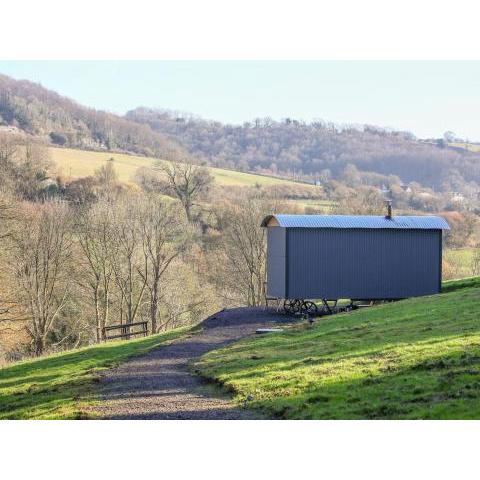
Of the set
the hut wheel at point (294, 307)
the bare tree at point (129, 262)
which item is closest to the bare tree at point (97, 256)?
the bare tree at point (129, 262)

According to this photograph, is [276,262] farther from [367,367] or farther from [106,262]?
[106,262]

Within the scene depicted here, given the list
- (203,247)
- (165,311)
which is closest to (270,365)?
(165,311)

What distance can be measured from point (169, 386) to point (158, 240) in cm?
3412

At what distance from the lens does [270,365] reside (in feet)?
61.9

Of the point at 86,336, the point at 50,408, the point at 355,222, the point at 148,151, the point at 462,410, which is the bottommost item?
the point at 86,336

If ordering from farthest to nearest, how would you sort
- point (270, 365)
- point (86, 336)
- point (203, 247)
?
point (203, 247)
point (86, 336)
point (270, 365)

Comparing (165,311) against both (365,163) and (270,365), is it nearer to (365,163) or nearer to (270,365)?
(270,365)

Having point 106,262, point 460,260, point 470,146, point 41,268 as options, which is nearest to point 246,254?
point 106,262

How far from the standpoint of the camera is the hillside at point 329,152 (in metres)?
100

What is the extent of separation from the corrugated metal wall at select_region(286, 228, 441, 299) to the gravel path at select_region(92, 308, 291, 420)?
3.56 m

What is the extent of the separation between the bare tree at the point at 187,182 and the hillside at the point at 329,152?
2552cm

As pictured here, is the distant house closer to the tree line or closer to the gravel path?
the tree line

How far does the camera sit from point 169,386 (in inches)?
723

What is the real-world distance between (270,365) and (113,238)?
32.2 m
